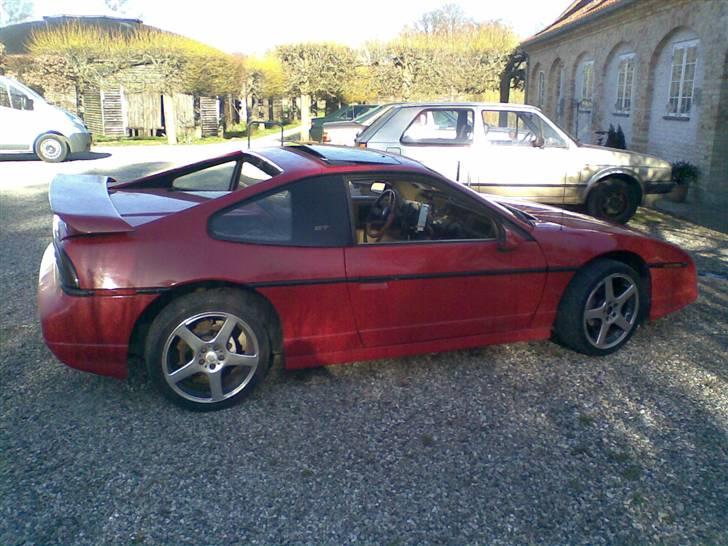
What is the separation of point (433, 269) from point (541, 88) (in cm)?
2106

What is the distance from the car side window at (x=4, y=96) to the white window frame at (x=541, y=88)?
54.7ft

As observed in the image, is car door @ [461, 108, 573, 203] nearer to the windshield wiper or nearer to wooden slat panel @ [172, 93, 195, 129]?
the windshield wiper

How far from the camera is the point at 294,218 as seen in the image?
3.77 meters

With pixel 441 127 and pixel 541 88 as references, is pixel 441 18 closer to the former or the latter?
pixel 541 88

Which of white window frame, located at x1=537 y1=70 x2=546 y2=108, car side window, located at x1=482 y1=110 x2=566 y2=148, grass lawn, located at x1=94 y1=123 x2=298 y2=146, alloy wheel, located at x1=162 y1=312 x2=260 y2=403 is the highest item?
white window frame, located at x1=537 y1=70 x2=546 y2=108

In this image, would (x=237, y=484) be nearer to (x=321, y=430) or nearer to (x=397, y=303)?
(x=321, y=430)

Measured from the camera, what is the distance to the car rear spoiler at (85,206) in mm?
3404

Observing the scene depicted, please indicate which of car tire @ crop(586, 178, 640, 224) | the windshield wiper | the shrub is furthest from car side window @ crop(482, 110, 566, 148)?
the windshield wiper

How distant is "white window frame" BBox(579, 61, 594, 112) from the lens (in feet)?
58.0

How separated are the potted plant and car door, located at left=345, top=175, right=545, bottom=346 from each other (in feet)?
26.9

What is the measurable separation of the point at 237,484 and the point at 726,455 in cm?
249

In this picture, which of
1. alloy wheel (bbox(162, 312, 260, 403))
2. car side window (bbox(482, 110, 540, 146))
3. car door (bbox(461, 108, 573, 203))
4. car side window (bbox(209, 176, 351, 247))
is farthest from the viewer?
car side window (bbox(482, 110, 540, 146))

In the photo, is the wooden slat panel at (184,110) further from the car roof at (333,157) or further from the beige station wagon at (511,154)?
the car roof at (333,157)

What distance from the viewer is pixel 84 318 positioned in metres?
3.39
